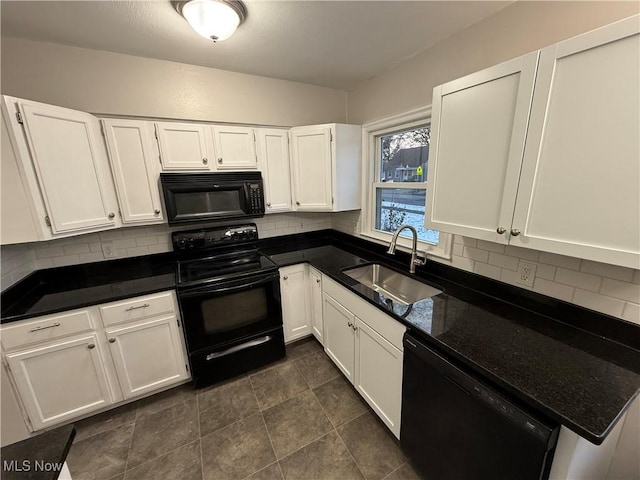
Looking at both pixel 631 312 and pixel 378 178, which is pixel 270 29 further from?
pixel 631 312

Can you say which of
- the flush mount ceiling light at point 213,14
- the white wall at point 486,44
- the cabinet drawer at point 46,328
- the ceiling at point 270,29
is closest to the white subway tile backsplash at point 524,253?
the white wall at point 486,44

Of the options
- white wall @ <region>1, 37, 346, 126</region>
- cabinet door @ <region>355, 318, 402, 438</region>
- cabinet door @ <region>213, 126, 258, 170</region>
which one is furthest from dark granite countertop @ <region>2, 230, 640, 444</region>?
white wall @ <region>1, 37, 346, 126</region>

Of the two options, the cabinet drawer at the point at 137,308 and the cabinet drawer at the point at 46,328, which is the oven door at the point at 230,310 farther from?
the cabinet drawer at the point at 46,328

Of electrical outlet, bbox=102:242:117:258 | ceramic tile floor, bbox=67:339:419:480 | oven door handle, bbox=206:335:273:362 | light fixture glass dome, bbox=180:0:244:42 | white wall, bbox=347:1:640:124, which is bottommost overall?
ceramic tile floor, bbox=67:339:419:480

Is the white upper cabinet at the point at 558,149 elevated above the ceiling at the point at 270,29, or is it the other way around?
the ceiling at the point at 270,29

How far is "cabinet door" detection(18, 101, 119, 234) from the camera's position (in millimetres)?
1456

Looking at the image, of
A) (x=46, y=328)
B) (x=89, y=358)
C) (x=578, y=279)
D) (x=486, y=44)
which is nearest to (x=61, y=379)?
(x=89, y=358)

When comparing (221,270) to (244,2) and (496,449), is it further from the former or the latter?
(496,449)

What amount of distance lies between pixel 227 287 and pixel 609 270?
2098 millimetres

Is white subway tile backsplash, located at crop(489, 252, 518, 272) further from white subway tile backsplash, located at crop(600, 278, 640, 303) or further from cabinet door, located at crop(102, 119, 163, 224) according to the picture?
cabinet door, located at crop(102, 119, 163, 224)

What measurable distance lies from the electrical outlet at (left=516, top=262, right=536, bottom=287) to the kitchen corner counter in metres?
0.15

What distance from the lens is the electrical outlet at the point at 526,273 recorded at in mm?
1345

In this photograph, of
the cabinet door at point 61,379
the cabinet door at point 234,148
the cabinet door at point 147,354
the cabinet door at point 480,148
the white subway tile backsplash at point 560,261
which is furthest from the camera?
the cabinet door at point 234,148

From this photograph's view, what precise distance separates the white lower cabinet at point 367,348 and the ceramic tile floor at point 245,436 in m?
0.19
